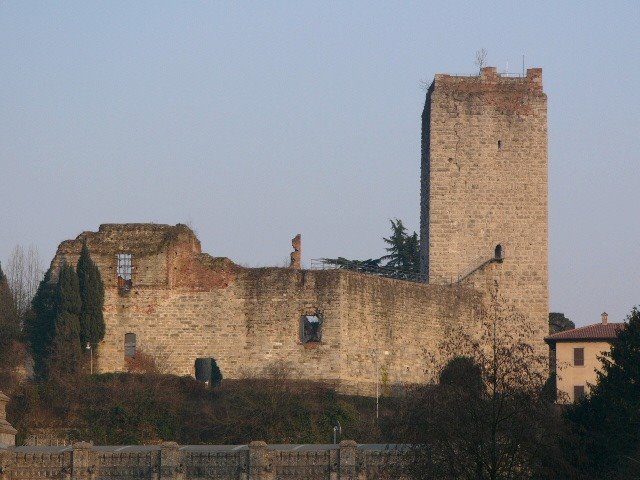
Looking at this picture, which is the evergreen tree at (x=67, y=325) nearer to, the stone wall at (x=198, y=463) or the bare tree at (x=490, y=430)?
the stone wall at (x=198, y=463)

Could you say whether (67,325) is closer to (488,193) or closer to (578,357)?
(488,193)

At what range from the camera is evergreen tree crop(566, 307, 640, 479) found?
1768 inches

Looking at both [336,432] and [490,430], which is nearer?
[490,430]

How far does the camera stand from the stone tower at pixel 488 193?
6512 centimetres

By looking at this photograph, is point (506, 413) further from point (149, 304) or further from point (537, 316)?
point (537, 316)

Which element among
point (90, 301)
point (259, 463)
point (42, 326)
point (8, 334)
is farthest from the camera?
point (8, 334)

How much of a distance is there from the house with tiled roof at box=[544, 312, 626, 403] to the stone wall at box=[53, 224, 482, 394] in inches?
278

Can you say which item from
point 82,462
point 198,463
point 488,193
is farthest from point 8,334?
point 488,193

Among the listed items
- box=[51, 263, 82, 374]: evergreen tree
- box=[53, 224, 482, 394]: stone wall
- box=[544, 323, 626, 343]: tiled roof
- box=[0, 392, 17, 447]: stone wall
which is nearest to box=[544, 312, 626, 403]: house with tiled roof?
box=[544, 323, 626, 343]: tiled roof

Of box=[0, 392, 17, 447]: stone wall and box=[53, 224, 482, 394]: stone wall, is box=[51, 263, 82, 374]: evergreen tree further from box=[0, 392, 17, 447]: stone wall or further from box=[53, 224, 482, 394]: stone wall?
box=[0, 392, 17, 447]: stone wall

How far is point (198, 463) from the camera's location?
4838 cm

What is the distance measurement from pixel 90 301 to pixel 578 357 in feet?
52.0

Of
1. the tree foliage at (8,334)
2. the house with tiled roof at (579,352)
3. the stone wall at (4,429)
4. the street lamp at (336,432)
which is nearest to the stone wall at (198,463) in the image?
the stone wall at (4,429)

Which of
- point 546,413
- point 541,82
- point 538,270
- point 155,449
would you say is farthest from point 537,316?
point 546,413
